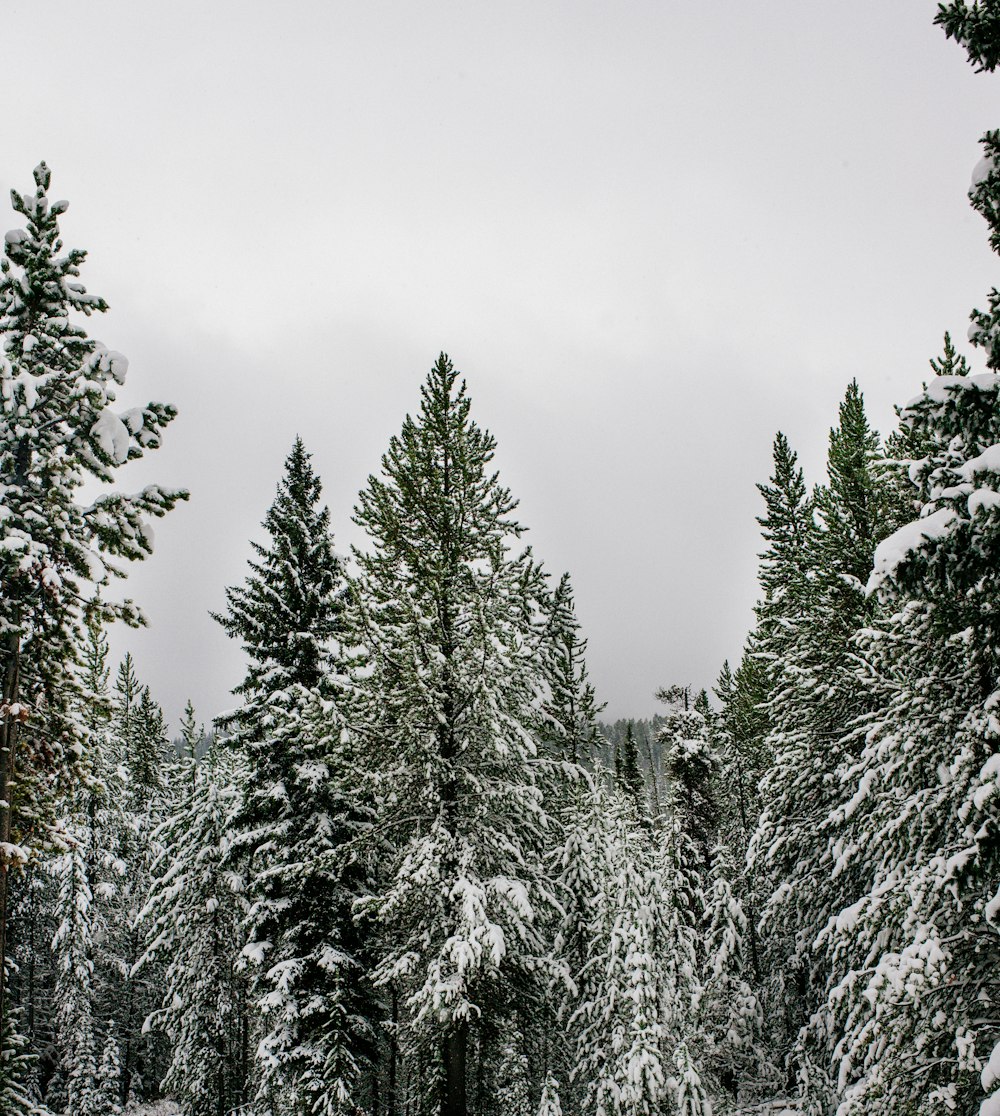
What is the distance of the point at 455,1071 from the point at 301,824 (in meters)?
5.51

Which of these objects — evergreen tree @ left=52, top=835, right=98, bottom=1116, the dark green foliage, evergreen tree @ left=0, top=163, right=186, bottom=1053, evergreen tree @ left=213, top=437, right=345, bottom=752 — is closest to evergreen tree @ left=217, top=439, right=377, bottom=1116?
evergreen tree @ left=213, top=437, right=345, bottom=752

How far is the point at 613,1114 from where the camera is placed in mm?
15031

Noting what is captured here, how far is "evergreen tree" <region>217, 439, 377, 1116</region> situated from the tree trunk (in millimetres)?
2324

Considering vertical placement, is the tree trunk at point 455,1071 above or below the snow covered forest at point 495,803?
below

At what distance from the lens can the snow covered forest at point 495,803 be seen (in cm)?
847

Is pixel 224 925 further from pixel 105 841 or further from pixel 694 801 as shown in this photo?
pixel 694 801

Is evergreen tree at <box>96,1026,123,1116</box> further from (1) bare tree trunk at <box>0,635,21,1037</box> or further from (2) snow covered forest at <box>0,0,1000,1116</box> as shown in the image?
(1) bare tree trunk at <box>0,635,21,1037</box>

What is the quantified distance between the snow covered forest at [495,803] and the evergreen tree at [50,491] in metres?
0.04

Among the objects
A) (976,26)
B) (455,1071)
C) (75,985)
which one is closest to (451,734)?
(455,1071)

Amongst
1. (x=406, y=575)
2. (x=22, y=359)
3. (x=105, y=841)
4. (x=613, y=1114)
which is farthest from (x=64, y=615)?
(x=105, y=841)

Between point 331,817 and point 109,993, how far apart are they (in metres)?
26.5

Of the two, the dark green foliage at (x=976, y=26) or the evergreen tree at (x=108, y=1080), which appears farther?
the evergreen tree at (x=108, y=1080)

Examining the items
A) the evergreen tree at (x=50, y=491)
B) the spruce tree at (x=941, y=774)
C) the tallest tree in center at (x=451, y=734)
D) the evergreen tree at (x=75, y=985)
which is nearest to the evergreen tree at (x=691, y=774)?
the tallest tree in center at (x=451, y=734)

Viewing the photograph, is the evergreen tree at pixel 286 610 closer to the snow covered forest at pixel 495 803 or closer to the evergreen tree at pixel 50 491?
the snow covered forest at pixel 495 803
